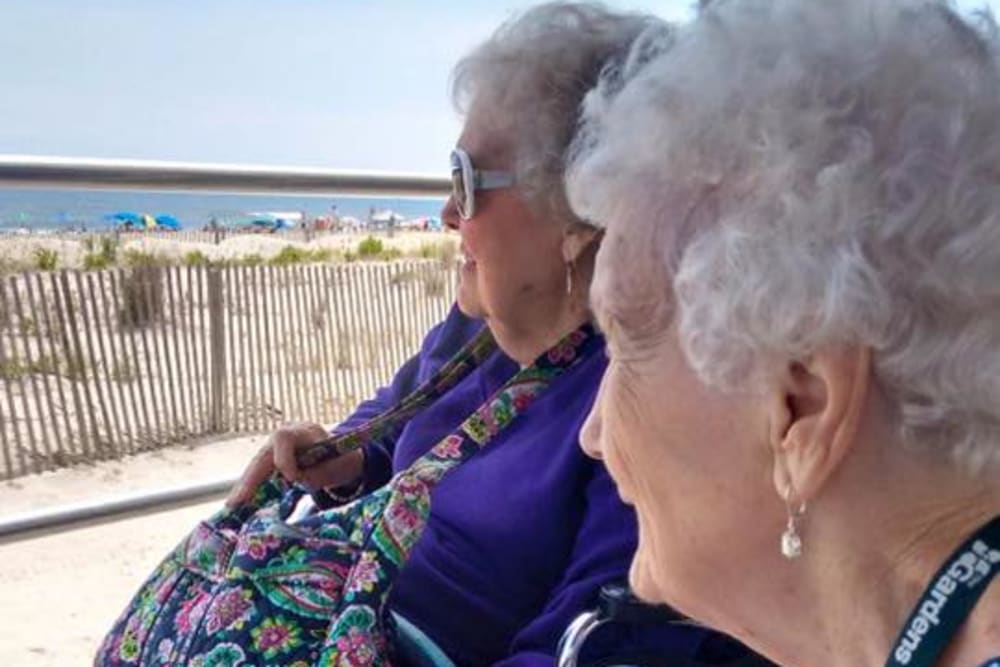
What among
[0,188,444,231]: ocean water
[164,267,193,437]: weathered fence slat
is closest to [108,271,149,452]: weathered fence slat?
[164,267,193,437]: weathered fence slat

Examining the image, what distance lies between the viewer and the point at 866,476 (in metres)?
0.73

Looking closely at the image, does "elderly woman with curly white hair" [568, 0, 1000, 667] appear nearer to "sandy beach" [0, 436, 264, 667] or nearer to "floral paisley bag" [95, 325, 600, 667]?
"floral paisley bag" [95, 325, 600, 667]

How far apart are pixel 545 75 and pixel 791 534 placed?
29.8 inches

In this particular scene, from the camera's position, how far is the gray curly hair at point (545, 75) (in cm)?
137

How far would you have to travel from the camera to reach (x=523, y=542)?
132cm

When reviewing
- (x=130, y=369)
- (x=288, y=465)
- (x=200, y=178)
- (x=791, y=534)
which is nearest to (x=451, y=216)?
(x=288, y=465)

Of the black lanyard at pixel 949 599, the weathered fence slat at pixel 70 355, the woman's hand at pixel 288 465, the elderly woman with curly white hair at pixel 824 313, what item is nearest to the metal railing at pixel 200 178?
the woman's hand at pixel 288 465

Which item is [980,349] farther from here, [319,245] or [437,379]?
[319,245]

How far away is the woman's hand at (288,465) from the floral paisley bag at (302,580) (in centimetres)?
13

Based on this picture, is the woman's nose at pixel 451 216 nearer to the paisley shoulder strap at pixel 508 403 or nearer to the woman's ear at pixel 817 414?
the paisley shoulder strap at pixel 508 403

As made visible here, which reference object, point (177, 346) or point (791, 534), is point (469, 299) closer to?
point (791, 534)

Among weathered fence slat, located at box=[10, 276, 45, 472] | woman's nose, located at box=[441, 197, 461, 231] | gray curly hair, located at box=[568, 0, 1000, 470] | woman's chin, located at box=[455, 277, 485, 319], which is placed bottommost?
weathered fence slat, located at box=[10, 276, 45, 472]

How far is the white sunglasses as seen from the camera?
1411 millimetres

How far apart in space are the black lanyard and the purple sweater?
529mm
